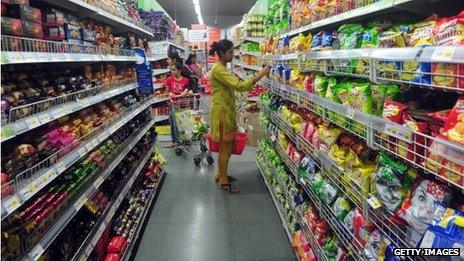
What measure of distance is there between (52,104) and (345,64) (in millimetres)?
1619

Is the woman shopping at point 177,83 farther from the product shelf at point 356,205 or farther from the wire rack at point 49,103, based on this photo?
the product shelf at point 356,205

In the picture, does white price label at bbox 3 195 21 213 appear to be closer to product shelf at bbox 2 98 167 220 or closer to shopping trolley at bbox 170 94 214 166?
product shelf at bbox 2 98 167 220

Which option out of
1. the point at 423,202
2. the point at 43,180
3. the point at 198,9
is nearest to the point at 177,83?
the point at 43,180

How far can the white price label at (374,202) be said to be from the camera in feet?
5.16

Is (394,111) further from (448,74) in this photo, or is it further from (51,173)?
(51,173)

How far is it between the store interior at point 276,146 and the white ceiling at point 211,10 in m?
13.2

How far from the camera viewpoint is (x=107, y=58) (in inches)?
122

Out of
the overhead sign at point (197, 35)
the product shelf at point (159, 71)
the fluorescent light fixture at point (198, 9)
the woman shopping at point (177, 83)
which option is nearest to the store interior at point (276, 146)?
the woman shopping at point (177, 83)

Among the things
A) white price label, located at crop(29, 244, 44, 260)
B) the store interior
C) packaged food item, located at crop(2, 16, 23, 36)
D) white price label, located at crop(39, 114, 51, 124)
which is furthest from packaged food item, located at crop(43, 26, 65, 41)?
white price label, located at crop(29, 244, 44, 260)

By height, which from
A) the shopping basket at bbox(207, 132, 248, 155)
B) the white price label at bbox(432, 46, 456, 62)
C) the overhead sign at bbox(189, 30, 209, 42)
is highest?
the overhead sign at bbox(189, 30, 209, 42)

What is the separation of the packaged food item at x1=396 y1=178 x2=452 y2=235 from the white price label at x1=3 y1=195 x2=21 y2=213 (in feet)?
4.76

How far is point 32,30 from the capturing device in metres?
1.93

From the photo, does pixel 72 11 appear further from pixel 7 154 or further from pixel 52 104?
pixel 7 154

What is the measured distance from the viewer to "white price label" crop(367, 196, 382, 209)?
61.9 inches
